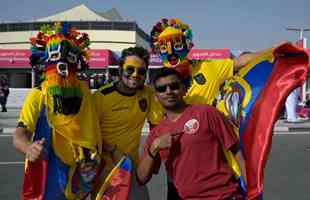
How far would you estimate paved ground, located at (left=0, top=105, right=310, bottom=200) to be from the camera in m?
6.01

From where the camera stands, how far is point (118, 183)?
8.93ft

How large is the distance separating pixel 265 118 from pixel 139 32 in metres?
56.8

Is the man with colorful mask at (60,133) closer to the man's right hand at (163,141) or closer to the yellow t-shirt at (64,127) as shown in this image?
the yellow t-shirt at (64,127)

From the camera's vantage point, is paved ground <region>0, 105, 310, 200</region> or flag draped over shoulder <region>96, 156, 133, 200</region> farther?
paved ground <region>0, 105, 310, 200</region>

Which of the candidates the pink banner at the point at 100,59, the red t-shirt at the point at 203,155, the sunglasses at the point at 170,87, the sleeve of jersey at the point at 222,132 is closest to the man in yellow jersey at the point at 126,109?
the sunglasses at the point at 170,87

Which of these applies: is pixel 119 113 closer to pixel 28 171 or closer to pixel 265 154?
pixel 28 171

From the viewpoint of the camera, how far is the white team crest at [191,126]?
2379 mm

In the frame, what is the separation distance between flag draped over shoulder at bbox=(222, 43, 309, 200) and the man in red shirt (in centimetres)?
22

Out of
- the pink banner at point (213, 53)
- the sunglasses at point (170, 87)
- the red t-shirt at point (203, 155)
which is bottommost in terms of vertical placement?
the red t-shirt at point (203, 155)

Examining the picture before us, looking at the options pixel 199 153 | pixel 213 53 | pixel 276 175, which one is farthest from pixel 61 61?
pixel 213 53

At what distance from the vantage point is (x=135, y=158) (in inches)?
122

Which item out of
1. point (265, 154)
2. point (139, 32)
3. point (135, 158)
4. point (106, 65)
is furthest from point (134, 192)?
point (139, 32)

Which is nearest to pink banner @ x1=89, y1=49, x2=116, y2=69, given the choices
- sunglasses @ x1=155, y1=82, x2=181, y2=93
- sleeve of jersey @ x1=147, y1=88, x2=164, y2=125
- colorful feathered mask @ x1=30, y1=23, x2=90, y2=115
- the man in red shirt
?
sleeve of jersey @ x1=147, y1=88, x2=164, y2=125

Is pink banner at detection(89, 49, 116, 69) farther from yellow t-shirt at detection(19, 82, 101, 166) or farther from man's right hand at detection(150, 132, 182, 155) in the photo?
man's right hand at detection(150, 132, 182, 155)
